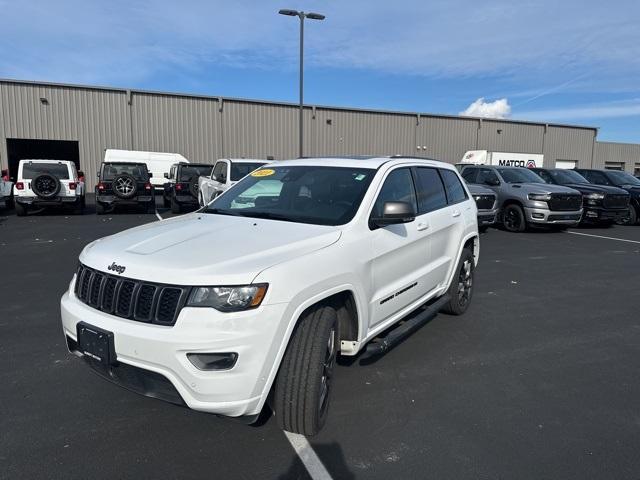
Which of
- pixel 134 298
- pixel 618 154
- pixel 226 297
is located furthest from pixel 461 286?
pixel 618 154

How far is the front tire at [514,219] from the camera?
513 inches

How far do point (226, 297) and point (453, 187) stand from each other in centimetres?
363

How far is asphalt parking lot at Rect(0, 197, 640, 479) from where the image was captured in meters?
2.67

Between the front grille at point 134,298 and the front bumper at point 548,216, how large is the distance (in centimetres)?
1205

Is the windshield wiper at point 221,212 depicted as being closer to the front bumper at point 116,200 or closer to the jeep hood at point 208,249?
the jeep hood at point 208,249

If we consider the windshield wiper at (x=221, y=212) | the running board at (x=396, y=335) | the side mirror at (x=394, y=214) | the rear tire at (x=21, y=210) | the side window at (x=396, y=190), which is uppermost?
the side window at (x=396, y=190)

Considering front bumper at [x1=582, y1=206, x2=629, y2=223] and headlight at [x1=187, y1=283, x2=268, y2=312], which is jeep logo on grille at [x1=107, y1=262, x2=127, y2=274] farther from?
front bumper at [x1=582, y1=206, x2=629, y2=223]

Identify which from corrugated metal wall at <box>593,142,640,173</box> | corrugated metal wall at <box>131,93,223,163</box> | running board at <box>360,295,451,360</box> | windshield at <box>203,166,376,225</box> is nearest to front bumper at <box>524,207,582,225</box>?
running board at <box>360,295,451,360</box>

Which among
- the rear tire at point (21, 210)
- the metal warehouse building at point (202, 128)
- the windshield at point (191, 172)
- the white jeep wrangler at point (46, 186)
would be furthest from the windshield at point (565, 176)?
the metal warehouse building at point (202, 128)

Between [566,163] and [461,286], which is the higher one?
[566,163]

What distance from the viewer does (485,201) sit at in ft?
40.0

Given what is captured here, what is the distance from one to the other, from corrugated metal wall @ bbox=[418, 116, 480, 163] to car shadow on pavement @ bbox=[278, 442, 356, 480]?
33.9 m

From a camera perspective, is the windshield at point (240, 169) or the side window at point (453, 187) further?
the windshield at point (240, 169)

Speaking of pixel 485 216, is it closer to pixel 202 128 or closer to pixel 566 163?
pixel 202 128
